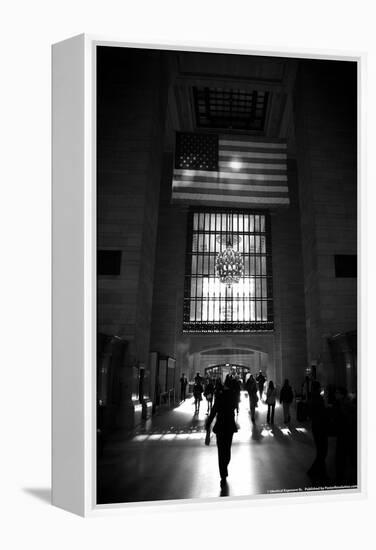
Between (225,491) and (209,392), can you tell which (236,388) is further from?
(225,491)

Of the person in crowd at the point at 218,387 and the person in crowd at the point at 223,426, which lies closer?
the person in crowd at the point at 223,426

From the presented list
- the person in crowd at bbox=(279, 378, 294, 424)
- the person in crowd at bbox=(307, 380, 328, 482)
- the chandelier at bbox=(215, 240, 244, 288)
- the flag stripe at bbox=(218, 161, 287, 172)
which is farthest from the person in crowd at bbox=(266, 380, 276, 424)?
the flag stripe at bbox=(218, 161, 287, 172)

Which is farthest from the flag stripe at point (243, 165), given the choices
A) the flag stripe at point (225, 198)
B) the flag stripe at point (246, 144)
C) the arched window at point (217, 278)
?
the arched window at point (217, 278)

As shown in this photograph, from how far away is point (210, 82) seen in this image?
27.8 feet

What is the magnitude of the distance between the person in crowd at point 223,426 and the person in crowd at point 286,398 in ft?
2.22

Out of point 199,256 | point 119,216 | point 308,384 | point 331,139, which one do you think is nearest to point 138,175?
point 119,216

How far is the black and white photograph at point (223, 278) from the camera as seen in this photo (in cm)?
730

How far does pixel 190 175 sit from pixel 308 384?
335 cm

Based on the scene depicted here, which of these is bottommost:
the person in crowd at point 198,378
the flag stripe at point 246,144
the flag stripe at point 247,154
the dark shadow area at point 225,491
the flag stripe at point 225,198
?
the dark shadow area at point 225,491

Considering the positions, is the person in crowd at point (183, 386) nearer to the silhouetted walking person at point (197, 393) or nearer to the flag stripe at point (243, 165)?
the silhouetted walking person at point (197, 393)

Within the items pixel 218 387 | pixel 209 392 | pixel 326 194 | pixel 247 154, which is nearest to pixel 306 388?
pixel 218 387

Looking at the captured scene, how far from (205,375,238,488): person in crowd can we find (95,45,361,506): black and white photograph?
2 cm

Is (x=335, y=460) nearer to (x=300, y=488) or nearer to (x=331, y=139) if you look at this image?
(x=300, y=488)

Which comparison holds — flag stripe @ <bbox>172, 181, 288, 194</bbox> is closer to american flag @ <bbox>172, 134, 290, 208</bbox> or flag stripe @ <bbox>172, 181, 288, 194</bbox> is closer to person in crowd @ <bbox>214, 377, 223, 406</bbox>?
american flag @ <bbox>172, 134, 290, 208</bbox>
